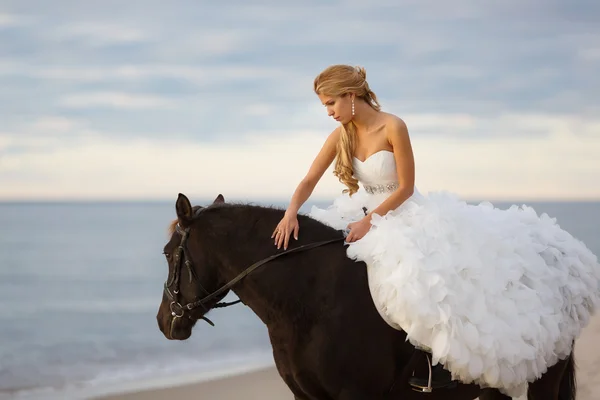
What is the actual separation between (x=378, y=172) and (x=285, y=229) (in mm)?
640

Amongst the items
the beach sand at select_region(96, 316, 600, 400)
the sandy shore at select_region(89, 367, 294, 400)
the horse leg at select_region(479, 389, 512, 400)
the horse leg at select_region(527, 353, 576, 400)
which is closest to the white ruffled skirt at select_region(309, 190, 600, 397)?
the horse leg at select_region(527, 353, 576, 400)

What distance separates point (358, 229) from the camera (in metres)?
3.72

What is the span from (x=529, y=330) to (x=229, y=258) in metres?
1.56

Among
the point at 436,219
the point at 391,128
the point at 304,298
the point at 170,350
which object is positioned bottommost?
the point at 170,350

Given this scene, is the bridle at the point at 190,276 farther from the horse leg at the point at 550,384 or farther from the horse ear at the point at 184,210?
the horse leg at the point at 550,384

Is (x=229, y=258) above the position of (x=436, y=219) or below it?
below

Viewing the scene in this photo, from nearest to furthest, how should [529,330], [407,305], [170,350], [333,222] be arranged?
[407,305] → [529,330] → [333,222] → [170,350]

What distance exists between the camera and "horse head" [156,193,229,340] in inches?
145

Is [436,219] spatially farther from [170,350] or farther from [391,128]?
[170,350]

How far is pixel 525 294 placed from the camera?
12.2 ft

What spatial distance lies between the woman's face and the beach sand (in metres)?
4.13

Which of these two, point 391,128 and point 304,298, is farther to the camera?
point 391,128

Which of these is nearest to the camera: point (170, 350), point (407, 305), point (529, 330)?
point (407, 305)

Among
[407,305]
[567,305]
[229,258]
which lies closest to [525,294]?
[567,305]
